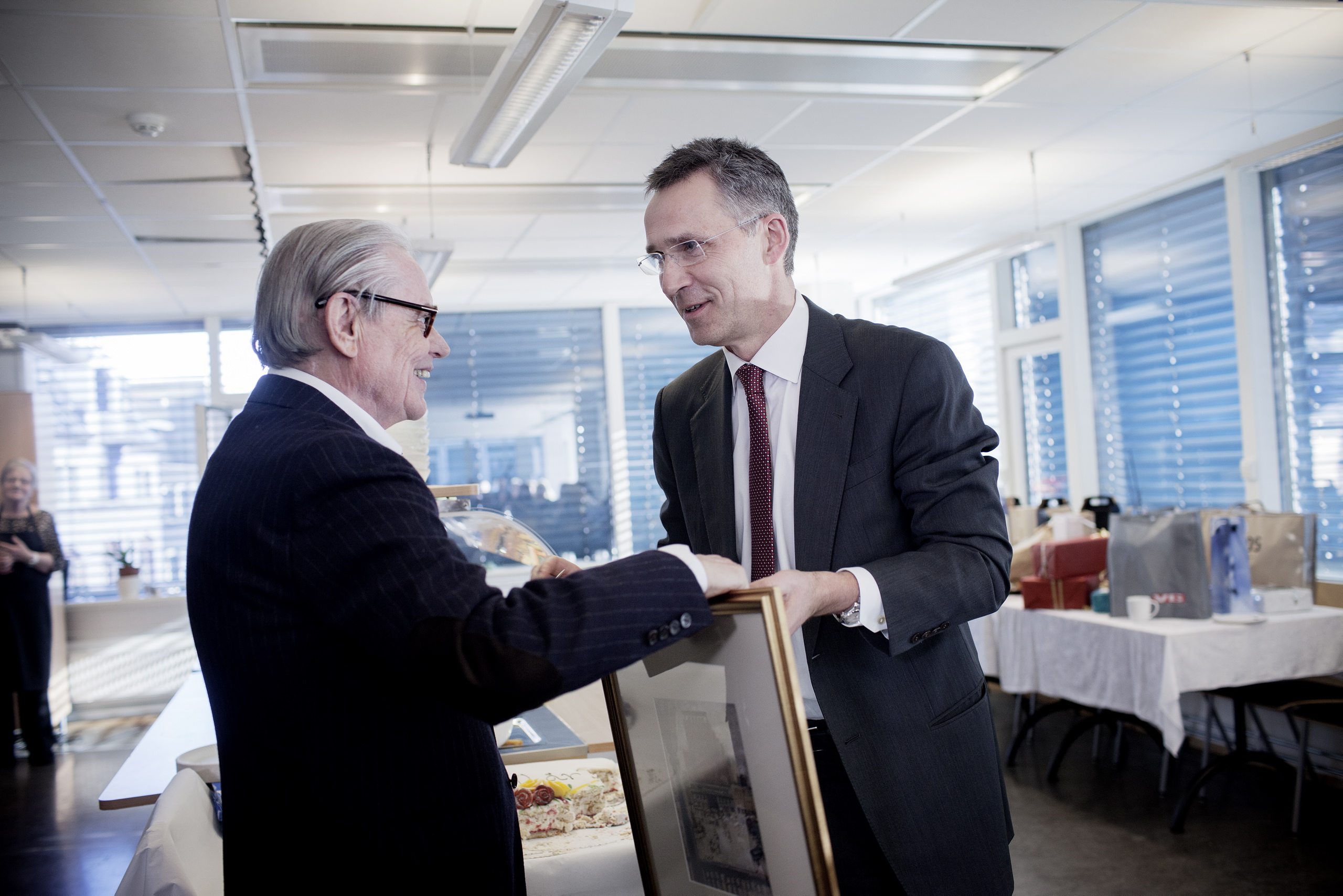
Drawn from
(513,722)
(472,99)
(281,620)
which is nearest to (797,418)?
(281,620)

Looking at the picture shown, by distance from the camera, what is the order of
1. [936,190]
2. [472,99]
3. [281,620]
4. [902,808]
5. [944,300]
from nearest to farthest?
[281,620] < [902,808] < [472,99] < [936,190] < [944,300]

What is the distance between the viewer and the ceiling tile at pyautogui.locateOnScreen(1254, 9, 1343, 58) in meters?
4.03

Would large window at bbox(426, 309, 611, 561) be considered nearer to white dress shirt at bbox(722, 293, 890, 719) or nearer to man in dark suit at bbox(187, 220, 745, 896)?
white dress shirt at bbox(722, 293, 890, 719)

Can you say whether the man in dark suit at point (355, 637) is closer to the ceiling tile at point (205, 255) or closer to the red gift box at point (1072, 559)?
the red gift box at point (1072, 559)

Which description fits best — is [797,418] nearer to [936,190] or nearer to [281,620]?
[281,620]

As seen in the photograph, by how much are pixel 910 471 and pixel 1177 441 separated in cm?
594

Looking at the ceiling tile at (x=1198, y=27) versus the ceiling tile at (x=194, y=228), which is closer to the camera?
the ceiling tile at (x=1198, y=27)

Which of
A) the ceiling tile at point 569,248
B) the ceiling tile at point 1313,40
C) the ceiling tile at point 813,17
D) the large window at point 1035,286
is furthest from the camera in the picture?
the large window at point 1035,286

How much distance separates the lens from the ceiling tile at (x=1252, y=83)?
14.6 feet

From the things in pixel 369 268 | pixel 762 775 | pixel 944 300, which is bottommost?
pixel 762 775

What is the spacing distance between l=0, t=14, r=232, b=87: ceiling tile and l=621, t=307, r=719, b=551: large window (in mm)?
5770

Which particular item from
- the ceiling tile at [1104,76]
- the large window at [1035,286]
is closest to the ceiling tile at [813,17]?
the ceiling tile at [1104,76]

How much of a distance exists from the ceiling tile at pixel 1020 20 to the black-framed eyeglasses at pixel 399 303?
313 cm

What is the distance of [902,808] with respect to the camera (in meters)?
1.25
